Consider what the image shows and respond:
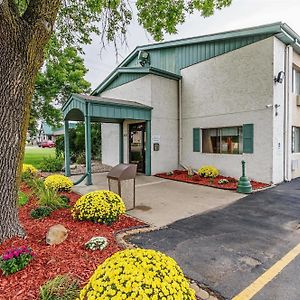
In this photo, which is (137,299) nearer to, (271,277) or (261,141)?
(271,277)

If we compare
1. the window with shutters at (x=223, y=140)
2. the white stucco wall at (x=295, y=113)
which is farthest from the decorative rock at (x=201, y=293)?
the white stucco wall at (x=295, y=113)

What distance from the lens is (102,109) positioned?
9203 millimetres

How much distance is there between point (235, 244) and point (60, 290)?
2.85 m

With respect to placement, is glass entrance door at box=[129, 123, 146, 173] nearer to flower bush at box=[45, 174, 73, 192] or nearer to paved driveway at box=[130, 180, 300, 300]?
flower bush at box=[45, 174, 73, 192]

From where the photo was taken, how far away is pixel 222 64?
1023cm

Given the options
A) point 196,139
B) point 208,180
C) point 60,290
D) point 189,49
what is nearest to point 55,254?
point 60,290

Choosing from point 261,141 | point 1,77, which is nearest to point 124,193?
point 1,77

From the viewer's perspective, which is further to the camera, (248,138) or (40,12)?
(248,138)

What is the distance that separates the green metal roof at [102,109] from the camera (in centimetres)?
887

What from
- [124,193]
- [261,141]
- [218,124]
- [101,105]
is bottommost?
[124,193]

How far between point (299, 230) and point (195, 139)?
730cm

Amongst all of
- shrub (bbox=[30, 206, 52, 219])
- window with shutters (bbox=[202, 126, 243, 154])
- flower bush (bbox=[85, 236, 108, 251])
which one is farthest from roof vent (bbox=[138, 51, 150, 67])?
flower bush (bbox=[85, 236, 108, 251])

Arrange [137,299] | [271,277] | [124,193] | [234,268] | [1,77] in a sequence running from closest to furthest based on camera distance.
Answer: [137,299], [271,277], [234,268], [1,77], [124,193]

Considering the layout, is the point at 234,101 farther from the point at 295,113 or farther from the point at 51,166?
the point at 51,166
